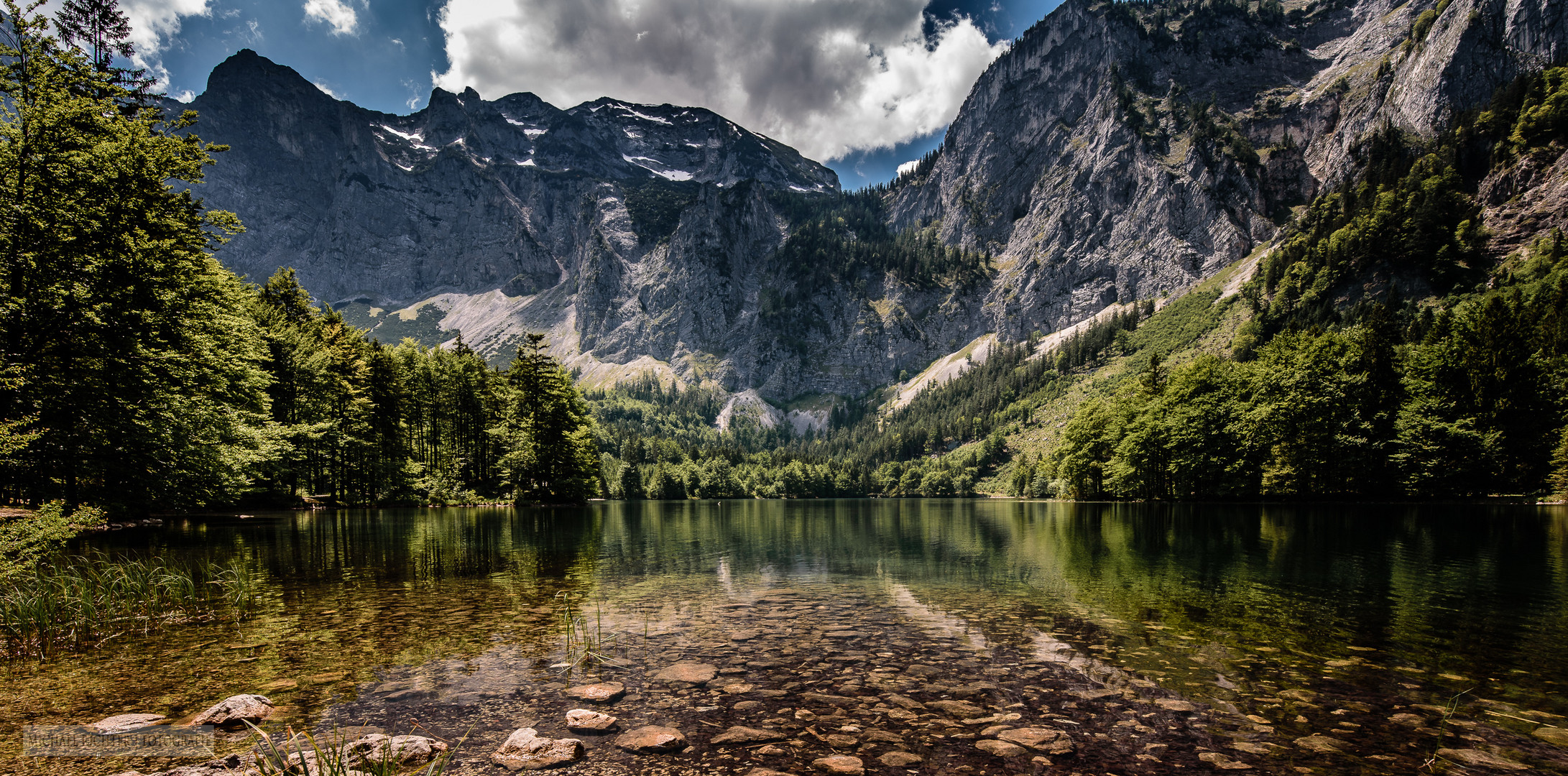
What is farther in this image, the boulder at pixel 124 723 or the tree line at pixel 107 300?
the tree line at pixel 107 300

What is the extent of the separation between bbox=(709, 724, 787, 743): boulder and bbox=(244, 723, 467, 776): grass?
3.20 metres

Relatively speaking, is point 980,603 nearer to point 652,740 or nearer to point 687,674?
point 687,674

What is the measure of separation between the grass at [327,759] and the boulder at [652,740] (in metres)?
1.97

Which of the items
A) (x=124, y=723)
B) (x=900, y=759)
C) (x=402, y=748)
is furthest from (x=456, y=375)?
(x=900, y=759)

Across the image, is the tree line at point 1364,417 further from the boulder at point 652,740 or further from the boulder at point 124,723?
the boulder at point 124,723

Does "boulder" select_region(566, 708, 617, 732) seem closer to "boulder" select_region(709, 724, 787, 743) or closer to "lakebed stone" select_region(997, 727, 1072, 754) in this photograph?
"boulder" select_region(709, 724, 787, 743)

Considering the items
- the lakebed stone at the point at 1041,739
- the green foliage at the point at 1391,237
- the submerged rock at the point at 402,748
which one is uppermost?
the green foliage at the point at 1391,237

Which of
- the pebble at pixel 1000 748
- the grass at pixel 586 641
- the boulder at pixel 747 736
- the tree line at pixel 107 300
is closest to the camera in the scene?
the pebble at pixel 1000 748

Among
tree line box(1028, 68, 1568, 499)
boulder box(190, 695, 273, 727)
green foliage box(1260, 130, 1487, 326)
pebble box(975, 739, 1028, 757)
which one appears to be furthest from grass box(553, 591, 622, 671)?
green foliage box(1260, 130, 1487, 326)

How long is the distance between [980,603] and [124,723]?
1765cm

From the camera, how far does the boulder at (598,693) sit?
961cm

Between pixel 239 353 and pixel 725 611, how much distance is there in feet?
110

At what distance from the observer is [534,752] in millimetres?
7367

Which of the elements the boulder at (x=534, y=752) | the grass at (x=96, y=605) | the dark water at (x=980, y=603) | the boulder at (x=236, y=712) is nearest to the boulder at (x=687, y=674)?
the boulder at (x=534, y=752)
